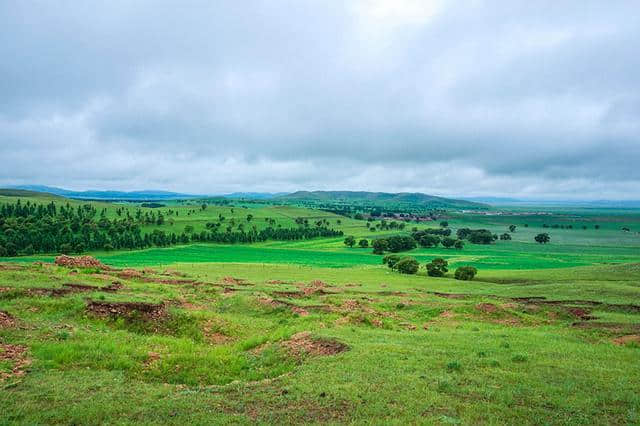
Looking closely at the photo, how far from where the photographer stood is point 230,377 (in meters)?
18.2

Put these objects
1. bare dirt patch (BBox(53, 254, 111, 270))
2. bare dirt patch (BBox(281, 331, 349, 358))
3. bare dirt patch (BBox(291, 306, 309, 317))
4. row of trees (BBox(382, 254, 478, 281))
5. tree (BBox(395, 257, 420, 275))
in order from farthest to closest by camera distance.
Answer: tree (BBox(395, 257, 420, 275)) < row of trees (BBox(382, 254, 478, 281)) < bare dirt patch (BBox(53, 254, 111, 270)) < bare dirt patch (BBox(291, 306, 309, 317)) < bare dirt patch (BBox(281, 331, 349, 358))

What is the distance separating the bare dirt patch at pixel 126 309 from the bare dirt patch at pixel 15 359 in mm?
7556

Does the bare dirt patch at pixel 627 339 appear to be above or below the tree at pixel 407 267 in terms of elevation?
above

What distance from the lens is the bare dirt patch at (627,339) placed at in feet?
80.8

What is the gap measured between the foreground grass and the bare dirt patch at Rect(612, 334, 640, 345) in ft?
2.40

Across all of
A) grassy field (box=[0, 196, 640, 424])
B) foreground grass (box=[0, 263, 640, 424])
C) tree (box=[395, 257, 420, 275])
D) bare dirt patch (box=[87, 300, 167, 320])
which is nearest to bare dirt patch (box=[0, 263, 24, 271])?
grassy field (box=[0, 196, 640, 424])

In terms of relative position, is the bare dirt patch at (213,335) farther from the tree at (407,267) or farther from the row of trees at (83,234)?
the row of trees at (83,234)

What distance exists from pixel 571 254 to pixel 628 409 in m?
138

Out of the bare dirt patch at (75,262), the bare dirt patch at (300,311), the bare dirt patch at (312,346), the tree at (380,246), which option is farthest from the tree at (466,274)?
the bare dirt patch at (75,262)

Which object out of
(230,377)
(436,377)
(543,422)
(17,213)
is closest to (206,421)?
(230,377)

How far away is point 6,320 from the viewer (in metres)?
A: 21.9

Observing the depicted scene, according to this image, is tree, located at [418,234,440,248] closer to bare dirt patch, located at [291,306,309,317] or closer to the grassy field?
the grassy field

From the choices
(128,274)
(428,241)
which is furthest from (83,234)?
(428,241)

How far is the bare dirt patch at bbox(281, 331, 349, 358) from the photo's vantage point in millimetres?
19812
